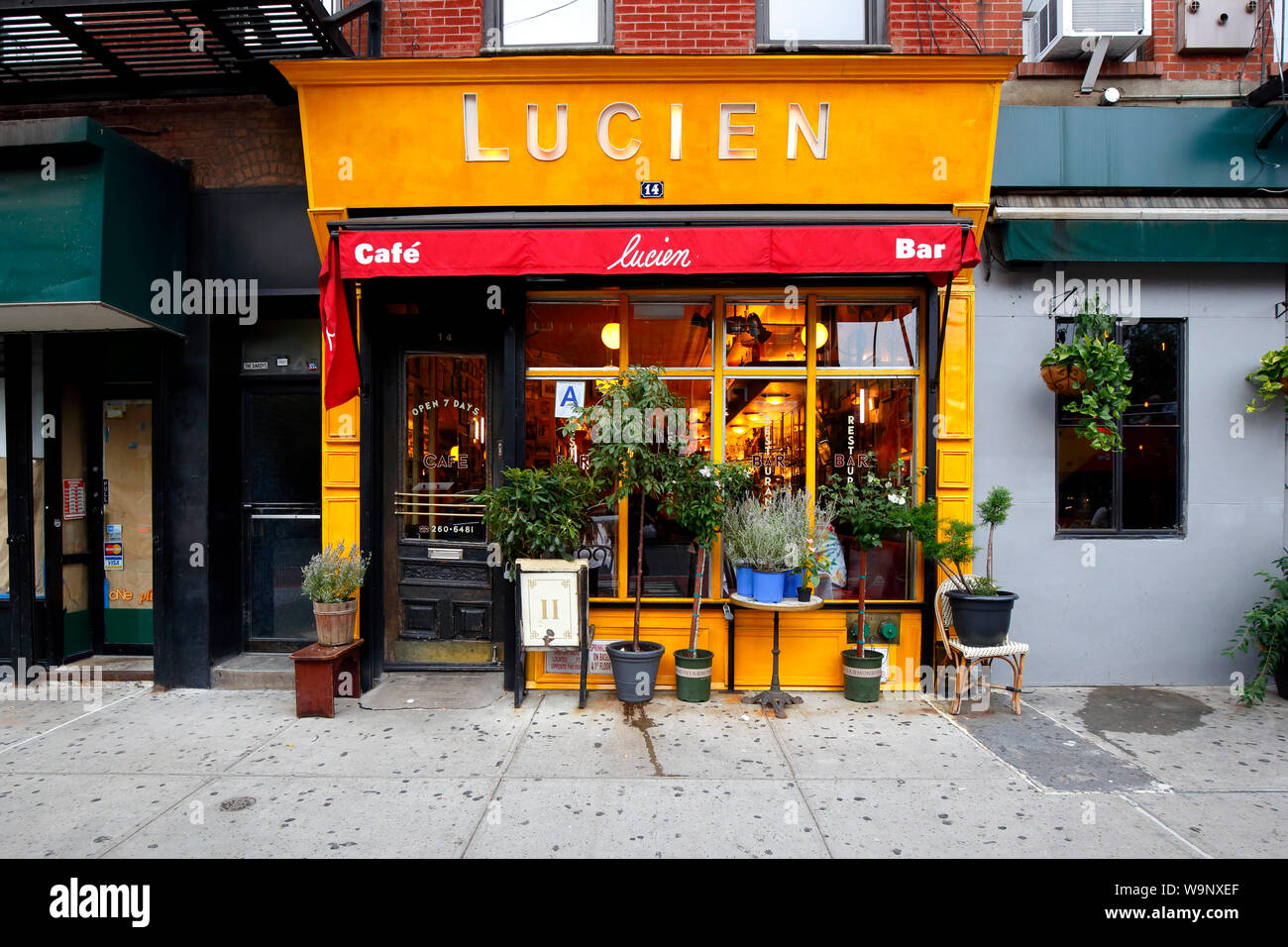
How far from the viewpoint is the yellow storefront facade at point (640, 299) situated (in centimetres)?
602

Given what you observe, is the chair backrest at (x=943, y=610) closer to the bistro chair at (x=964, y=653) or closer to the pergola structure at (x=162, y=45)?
the bistro chair at (x=964, y=653)

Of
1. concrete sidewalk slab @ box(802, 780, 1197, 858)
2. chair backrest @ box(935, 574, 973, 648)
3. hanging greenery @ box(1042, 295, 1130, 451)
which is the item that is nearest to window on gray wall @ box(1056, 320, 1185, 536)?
hanging greenery @ box(1042, 295, 1130, 451)

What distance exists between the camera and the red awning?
5.65 m

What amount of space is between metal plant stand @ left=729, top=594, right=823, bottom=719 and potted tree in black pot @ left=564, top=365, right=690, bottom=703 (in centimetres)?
83

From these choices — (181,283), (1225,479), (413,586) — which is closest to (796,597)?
(413,586)

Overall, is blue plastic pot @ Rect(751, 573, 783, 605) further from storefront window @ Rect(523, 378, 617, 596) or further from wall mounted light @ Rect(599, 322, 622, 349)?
wall mounted light @ Rect(599, 322, 622, 349)

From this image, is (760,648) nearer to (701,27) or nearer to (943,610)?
(943,610)

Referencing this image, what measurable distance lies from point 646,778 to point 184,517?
490 cm

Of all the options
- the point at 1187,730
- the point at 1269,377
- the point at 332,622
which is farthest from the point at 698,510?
the point at 1269,377

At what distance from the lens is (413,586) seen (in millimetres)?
6789

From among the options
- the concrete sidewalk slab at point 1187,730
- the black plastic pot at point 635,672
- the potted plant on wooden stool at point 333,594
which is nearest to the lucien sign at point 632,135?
the potted plant on wooden stool at point 333,594

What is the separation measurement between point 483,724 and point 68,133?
18.4ft

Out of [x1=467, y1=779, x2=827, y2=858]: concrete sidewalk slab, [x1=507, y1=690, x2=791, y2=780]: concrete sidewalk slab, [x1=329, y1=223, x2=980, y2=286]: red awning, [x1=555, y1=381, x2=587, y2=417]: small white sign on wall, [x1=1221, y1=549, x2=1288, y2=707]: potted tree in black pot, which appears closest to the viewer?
[x1=467, y1=779, x2=827, y2=858]: concrete sidewalk slab

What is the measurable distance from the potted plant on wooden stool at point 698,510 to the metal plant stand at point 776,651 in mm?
394
